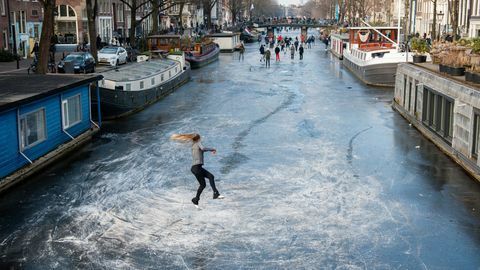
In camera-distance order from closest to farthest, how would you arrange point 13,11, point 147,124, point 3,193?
point 3,193 < point 147,124 < point 13,11

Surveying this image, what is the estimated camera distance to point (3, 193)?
1814 centimetres

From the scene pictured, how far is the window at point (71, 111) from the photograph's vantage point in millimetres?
24078

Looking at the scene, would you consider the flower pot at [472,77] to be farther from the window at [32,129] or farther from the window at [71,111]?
the window at [32,129]

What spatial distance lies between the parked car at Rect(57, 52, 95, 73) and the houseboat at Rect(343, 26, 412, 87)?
18.9 meters

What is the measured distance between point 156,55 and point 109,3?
34689 millimetres

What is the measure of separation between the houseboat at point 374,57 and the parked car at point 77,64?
1885cm

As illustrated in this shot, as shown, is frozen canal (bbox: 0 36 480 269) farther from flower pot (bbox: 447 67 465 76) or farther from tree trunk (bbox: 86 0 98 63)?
tree trunk (bbox: 86 0 98 63)

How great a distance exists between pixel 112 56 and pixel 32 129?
2923 cm

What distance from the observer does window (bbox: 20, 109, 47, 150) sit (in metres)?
20.4

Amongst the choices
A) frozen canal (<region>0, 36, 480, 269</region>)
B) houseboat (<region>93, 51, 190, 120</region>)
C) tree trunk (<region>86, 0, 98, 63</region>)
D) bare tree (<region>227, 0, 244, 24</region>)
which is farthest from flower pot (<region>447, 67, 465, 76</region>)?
bare tree (<region>227, 0, 244, 24</region>)

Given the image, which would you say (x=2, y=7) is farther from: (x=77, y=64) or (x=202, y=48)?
(x=202, y=48)

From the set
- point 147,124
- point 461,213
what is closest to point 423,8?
point 147,124

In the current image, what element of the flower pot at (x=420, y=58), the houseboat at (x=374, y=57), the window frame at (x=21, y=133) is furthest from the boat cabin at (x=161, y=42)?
the window frame at (x=21, y=133)

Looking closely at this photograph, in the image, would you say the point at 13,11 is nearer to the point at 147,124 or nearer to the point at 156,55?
the point at 156,55
